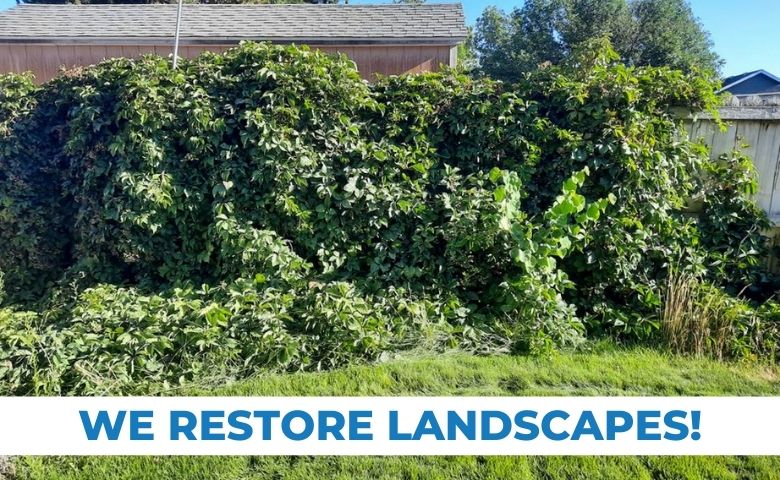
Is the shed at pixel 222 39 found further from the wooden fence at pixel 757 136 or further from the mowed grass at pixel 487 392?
the mowed grass at pixel 487 392

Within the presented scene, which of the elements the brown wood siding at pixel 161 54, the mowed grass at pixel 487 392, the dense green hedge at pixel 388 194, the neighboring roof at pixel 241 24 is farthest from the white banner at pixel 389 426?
the neighboring roof at pixel 241 24

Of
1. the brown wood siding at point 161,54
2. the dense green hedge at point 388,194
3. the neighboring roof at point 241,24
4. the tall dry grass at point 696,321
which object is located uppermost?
the neighboring roof at point 241,24

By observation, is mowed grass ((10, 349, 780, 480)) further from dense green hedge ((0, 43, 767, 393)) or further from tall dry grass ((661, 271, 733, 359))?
dense green hedge ((0, 43, 767, 393))

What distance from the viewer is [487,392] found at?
2.74 metres

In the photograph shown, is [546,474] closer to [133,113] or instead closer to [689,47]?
[133,113]

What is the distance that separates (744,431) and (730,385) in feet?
1.70

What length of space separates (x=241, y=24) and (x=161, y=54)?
1.70 metres

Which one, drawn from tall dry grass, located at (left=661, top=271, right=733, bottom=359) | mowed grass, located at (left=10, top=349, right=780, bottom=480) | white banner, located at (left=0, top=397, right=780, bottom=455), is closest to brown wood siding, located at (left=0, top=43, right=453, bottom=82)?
tall dry grass, located at (left=661, top=271, right=733, bottom=359)

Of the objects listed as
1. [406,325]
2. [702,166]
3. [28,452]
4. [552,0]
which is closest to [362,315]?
[406,325]

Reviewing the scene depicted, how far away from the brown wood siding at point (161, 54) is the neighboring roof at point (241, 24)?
13 cm

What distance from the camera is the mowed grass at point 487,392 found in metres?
2.17

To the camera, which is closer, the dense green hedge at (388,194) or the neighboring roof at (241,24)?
the dense green hedge at (388,194)

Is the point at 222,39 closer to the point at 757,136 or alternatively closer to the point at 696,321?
the point at 757,136

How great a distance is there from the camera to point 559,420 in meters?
2.53
